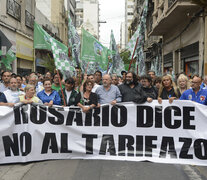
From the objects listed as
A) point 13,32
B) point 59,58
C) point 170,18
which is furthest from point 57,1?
point 59,58

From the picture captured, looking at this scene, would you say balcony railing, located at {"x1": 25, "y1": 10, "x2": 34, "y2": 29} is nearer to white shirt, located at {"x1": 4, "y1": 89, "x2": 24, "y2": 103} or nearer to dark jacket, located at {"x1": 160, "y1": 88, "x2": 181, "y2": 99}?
white shirt, located at {"x1": 4, "y1": 89, "x2": 24, "y2": 103}

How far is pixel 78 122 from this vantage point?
548 centimetres

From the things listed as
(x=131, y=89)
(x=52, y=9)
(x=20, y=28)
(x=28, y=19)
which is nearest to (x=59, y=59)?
(x=131, y=89)

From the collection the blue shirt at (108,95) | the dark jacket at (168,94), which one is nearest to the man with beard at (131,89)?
the blue shirt at (108,95)

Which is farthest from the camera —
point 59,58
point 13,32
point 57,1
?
point 57,1

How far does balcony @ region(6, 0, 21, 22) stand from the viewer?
20.4 meters

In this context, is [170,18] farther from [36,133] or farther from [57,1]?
[57,1]

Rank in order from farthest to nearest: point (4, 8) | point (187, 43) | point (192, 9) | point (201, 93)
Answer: point (4, 8) → point (187, 43) → point (192, 9) → point (201, 93)

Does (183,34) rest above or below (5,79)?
above

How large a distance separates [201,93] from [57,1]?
40647mm

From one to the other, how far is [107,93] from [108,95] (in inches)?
2.0

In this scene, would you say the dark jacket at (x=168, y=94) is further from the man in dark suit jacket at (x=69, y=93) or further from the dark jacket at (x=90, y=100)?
the man in dark suit jacket at (x=69, y=93)

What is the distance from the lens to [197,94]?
5.70 m

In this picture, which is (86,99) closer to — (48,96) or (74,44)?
(48,96)
